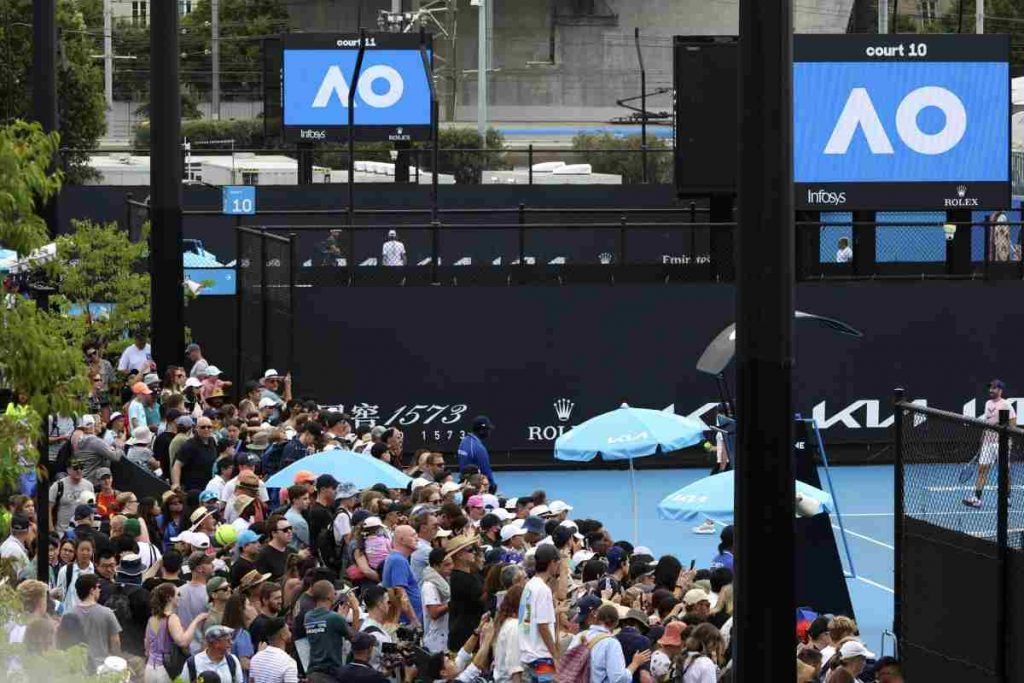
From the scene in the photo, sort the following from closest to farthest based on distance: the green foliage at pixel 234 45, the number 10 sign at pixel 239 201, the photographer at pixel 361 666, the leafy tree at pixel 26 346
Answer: the leafy tree at pixel 26 346
the photographer at pixel 361 666
the number 10 sign at pixel 239 201
the green foliage at pixel 234 45

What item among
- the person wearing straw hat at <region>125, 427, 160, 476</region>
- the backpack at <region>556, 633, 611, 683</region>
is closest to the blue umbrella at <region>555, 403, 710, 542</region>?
the person wearing straw hat at <region>125, 427, 160, 476</region>

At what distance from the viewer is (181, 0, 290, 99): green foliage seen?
79.0m

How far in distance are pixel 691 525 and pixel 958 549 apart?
12.4 meters

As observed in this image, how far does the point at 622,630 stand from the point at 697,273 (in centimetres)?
1664

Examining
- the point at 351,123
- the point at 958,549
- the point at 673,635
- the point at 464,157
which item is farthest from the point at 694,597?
the point at 464,157

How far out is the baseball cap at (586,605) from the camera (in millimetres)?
13239

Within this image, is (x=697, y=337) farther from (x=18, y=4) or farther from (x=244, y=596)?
(x=18, y=4)

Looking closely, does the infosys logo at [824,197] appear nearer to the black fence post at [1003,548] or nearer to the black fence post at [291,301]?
the black fence post at [291,301]

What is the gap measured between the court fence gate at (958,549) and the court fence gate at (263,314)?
14.5 m

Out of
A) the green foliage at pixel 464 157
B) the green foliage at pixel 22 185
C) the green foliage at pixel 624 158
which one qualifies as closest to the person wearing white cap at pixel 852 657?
the green foliage at pixel 22 185

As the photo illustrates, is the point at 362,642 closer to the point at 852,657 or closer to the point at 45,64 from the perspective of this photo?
the point at 852,657

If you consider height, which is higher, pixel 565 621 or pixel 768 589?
pixel 768 589

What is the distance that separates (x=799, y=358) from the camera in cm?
2861

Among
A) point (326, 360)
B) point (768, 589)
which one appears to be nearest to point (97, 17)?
point (326, 360)
